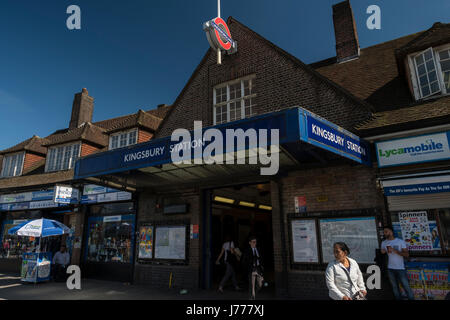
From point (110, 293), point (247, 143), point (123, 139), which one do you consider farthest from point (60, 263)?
point (247, 143)

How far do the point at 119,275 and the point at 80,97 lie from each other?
47.5 feet

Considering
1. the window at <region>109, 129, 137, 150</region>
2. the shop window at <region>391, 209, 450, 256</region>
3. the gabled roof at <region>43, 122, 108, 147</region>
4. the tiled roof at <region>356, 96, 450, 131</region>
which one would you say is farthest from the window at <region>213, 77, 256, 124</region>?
the gabled roof at <region>43, 122, 108, 147</region>

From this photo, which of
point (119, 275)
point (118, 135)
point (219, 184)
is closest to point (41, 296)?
point (119, 275)

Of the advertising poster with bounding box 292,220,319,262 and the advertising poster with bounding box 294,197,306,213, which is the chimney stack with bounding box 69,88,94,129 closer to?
the advertising poster with bounding box 294,197,306,213

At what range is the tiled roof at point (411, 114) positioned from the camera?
Answer: 293 inches

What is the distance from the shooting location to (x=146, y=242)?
12.2m

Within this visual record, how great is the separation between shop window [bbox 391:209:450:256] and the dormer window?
352cm

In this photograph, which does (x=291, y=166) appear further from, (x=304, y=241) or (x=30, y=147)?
(x=30, y=147)

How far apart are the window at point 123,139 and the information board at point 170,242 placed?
17.0 feet

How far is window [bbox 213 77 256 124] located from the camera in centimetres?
1134

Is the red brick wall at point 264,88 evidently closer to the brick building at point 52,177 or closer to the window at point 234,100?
the window at point 234,100

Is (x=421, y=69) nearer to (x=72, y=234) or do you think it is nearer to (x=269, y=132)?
(x=269, y=132)

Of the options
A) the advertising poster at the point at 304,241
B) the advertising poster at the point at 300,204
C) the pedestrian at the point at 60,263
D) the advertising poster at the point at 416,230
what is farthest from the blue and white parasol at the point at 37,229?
the advertising poster at the point at 416,230

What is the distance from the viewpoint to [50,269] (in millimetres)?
13211
